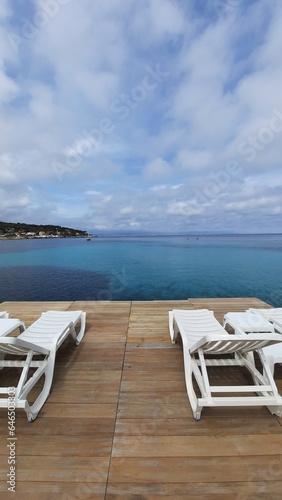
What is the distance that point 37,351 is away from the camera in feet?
7.36

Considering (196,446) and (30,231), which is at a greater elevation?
(30,231)

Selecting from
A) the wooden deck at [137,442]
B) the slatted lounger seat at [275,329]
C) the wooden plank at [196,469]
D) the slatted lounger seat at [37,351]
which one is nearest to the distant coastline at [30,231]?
the slatted lounger seat at [37,351]

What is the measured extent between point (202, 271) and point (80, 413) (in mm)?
19879

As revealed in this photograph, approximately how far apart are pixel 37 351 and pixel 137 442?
1258 millimetres

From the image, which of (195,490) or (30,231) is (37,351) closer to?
(195,490)

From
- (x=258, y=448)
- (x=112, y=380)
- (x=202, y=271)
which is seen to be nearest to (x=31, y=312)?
(x=112, y=380)

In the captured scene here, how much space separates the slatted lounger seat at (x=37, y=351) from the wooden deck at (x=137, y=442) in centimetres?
18

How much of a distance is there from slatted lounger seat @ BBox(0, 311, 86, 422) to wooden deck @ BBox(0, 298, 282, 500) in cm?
18

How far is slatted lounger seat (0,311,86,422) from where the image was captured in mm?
1954

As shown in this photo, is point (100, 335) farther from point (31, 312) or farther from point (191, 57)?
point (191, 57)

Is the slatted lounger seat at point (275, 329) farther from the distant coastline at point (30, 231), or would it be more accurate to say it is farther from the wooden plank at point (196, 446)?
the distant coastline at point (30, 231)

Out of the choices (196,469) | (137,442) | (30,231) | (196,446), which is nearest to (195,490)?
(196,469)

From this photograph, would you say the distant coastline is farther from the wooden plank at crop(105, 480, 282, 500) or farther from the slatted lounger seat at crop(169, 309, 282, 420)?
the wooden plank at crop(105, 480, 282, 500)


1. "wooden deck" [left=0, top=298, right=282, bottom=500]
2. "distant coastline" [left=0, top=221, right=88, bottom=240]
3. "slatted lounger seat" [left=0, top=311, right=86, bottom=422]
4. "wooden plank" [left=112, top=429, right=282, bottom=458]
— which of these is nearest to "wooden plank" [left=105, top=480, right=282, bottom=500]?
"wooden deck" [left=0, top=298, right=282, bottom=500]
